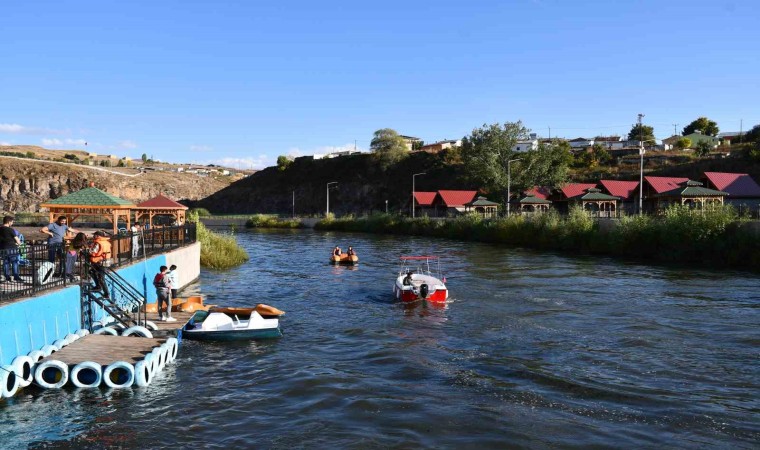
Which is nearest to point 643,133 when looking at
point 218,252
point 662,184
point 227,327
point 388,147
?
point 388,147

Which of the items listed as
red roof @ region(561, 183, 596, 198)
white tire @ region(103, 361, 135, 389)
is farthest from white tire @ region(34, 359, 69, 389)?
red roof @ region(561, 183, 596, 198)

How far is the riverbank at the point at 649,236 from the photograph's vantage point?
41.2 meters

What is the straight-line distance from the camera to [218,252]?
4081 centimetres

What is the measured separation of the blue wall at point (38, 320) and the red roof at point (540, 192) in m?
80.1

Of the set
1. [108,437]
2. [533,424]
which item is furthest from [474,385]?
[108,437]

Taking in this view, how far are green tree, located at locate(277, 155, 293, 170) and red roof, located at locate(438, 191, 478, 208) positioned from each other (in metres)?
77.1

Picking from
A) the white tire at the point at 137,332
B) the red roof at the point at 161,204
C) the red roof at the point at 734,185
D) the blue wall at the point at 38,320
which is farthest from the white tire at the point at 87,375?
the red roof at the point at 734,185

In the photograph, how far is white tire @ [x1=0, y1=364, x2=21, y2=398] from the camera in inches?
497

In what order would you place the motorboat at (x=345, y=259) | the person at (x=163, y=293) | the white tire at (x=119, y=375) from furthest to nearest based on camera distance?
the motorboat at (x=345, y=259)
the person at (x=163, y=293)
the white tire at (x=119, y=375)

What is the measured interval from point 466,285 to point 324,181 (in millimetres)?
122501

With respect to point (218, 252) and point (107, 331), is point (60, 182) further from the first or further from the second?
→ point (107, 331)

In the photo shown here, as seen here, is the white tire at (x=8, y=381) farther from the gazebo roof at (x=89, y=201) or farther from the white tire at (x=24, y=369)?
the gazebo roof at (x=89, y=201)

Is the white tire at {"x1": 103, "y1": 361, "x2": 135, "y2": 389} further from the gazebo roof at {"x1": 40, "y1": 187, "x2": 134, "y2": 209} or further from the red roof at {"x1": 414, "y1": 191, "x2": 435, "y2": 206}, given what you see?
the red roof at {"x1": 414, "y1": 191, "x2": 435, "y2": 206}

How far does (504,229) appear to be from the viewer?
2530 inches
